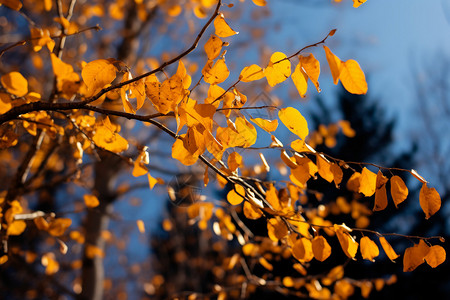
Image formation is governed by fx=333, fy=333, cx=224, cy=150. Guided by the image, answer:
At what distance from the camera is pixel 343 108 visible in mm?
7219

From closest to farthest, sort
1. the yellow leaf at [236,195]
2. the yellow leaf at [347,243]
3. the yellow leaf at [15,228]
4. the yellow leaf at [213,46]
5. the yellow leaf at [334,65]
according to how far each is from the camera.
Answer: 1. the yellow leaf at [334,65]
2. the yellow leaf at [213,46]
3. the yellow leaf at [347,243]
4. the yellow leaf at [236,195]
5. the yellow leaf at [15,228]

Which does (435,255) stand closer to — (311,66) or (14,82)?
(311,66)

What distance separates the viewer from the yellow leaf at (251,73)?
2.74 feet

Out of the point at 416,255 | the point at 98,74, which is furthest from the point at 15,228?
the point at 416,255

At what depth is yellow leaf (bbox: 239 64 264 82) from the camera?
84cm

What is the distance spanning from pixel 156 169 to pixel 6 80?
2169 millimetres

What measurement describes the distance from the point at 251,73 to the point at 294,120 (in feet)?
0.53

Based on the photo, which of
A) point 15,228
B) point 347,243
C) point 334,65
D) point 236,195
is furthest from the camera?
point 15,228

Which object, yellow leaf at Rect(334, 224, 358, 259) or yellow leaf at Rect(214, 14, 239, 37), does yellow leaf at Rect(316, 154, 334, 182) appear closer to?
yellow leaf at Rect(334, 224, 358, 259)

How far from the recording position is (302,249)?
3.18 ft

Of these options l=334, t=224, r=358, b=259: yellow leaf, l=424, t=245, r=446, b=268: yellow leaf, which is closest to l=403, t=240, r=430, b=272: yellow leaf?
l=424, t=245, r=446, b=268: yellow leaf

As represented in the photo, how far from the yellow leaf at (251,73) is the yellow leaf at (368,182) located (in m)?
0.39

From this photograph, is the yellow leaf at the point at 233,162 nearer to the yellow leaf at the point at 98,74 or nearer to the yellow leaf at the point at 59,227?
the yellow leaf at the point at 98,74

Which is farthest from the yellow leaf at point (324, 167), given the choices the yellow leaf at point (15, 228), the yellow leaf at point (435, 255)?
the yellow leaf at point (15, 228)
